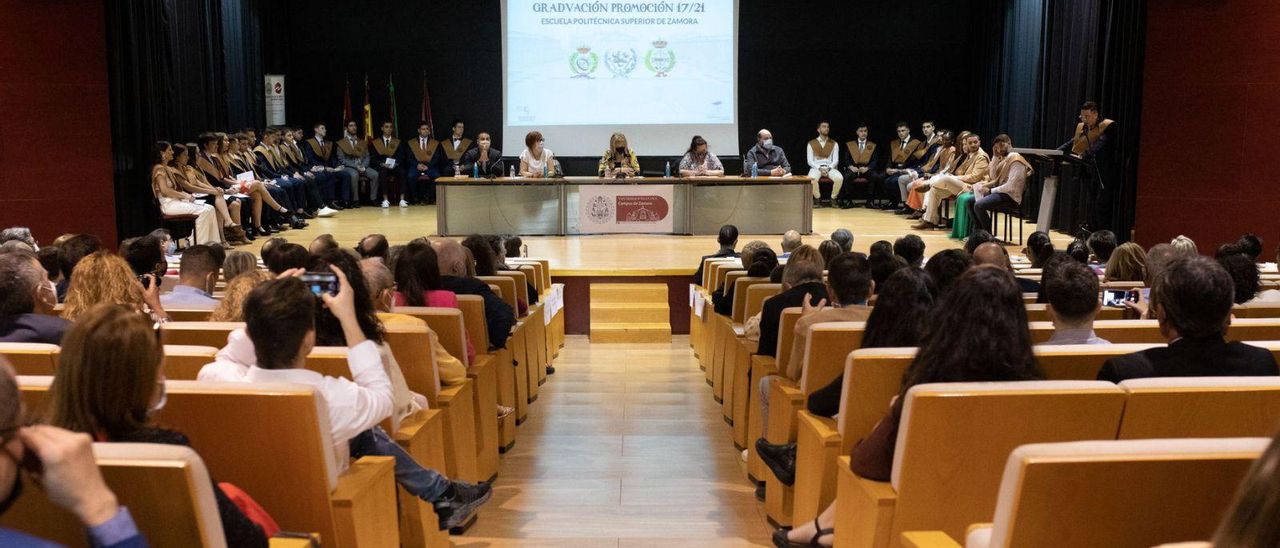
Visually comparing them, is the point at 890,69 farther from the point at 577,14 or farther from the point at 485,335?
the point at 485,335

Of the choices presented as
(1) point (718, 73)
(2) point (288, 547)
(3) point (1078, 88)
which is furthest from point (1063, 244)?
(2) point (288, 547)

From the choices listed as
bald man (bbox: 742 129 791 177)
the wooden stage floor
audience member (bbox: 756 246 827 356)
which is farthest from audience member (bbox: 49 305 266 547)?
bald man (bbox: 742 129 791 177)

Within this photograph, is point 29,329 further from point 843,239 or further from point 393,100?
point 393,100

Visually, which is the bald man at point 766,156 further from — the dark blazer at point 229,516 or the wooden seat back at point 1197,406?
the dark blazer at point 229,516

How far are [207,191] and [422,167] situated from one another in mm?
4652

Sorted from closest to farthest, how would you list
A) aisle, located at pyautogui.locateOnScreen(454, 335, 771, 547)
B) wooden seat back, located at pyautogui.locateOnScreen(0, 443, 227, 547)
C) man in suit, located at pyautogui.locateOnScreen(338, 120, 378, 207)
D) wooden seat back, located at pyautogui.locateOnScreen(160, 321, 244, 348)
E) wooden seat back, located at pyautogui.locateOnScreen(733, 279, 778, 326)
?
wooden seat back, located at pyautogui.locateOnScreen(0, 443, 227, 547)
wooden seat back, located at pyautogui.locateOnScreen(160, 321, 244, 348)
aisle, located at pyautogui.locateOnScreen(454, 335, 771, 547)
wooden seat back, located at pyautogui.locateOnScreen(733, 279, 778, 326)
man in suit, located at pyautogui.locateOnScreen(338, 120, 378, 207)

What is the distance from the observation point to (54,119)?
847cm

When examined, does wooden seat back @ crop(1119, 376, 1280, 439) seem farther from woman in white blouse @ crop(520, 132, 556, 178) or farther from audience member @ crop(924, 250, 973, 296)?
woman in white blouse @ crop(520, 132, 556, 178)

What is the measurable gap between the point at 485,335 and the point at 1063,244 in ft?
23.8

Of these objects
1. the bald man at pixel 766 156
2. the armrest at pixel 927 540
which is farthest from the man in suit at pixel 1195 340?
the bald man at pixel 766 156

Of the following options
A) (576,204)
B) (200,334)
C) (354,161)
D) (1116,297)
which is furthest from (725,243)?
(354,161)

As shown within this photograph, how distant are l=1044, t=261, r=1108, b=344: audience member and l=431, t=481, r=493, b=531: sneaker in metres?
1.63

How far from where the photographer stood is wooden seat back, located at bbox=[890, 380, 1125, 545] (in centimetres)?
230

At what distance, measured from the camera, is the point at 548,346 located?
6.84 meters
